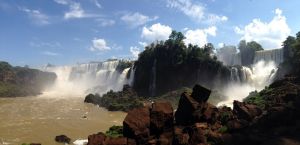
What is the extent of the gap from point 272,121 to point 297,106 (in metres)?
2.90

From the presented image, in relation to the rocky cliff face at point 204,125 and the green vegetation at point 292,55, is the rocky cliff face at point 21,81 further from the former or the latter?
the rocky cliff face at point 204,125

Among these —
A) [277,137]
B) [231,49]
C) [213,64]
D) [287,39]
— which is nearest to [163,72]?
[213,64]

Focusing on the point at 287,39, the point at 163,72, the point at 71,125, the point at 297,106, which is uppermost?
the point at 287,39

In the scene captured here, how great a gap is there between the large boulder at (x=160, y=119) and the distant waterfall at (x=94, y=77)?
64724 mm

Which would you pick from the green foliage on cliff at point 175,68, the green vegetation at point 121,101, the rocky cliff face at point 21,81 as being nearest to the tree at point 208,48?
the green foliage on cliff at point 175,68

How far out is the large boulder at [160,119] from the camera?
2739 cm

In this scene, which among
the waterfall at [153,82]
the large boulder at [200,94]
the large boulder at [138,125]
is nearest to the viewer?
the large boulder at [138,125]

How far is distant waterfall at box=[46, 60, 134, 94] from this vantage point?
9850 cm

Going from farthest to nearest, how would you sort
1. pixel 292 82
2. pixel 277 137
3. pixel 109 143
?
pixel 292 82 < pixel 109 143 < pixel 277 137

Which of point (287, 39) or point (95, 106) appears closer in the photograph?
point (95, 106)

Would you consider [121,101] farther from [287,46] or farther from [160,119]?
[160,119]

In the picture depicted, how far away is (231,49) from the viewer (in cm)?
12988

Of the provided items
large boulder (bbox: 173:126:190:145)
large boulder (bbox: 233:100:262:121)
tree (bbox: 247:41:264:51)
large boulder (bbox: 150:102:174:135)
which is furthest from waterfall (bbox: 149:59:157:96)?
large boulder (bbox: 173:126:190:145)

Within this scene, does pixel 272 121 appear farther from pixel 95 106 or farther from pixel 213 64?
pixel 213 64
